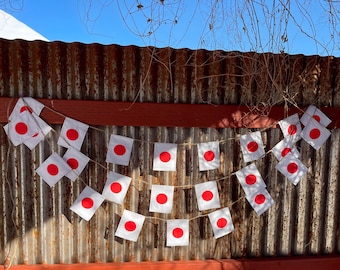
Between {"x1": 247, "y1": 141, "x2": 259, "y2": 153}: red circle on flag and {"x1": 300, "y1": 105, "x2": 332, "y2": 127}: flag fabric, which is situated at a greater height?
{"x1": 300, "y1": 105, "x2": 332, "y2": 127}: flag fabric

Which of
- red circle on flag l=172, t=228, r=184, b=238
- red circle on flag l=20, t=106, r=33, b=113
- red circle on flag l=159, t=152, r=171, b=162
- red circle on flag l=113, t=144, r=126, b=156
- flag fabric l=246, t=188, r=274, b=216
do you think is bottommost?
red circle on flag l=172, t=228, r=184, b=238

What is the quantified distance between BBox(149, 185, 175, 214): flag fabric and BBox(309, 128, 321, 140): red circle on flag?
1596mm

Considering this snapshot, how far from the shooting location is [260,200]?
3.29 meters

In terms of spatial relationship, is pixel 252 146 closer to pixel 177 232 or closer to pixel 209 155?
pixel 209 155

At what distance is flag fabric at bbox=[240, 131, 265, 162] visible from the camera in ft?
10.6

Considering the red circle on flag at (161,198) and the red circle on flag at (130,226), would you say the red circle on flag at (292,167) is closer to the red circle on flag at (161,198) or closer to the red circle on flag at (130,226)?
the red circle on flag at (161,198)

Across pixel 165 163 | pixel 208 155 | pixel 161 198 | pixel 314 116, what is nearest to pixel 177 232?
pixel 161 198

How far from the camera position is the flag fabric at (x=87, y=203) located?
3049 millimetres

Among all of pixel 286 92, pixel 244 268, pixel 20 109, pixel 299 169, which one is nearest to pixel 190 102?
pixel 286 92

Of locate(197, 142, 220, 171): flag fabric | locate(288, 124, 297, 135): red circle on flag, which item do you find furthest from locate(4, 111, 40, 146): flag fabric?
locate(288, 124, 297, 135): red circle on flag

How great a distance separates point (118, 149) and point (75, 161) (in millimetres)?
439

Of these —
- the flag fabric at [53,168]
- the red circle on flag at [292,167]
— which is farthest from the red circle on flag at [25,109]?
the red circle on flag at [292,167]

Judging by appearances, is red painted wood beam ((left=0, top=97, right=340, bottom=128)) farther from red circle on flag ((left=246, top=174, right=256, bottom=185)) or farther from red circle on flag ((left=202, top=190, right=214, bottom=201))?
→ red circle on flag ((left=202, top=190, right=214, bottom=201))

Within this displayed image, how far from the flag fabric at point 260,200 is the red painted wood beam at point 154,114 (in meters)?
0.73
